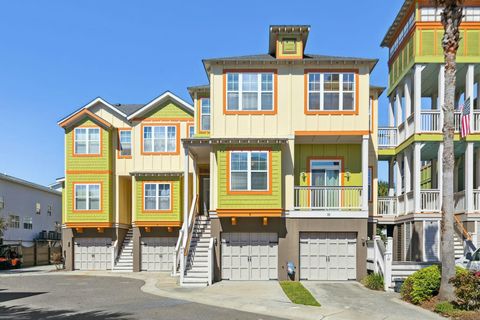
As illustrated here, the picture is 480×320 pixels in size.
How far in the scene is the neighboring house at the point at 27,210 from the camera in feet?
131

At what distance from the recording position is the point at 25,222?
4303cm

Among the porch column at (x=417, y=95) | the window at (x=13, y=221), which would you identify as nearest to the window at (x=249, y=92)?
the porch column at (x=417, y=95)

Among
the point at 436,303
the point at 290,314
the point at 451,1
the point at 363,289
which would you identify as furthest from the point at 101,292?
the point at 451,1

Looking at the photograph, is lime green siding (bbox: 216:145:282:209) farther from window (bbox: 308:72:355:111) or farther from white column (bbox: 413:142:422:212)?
white column (bbox: 413:142:422:212)

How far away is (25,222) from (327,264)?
30.8 m

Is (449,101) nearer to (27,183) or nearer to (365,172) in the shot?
(365,172)

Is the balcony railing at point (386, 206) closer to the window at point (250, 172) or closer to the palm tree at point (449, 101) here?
the window at point (250, 172)

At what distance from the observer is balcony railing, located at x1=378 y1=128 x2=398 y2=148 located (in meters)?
27.3

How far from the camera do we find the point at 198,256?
2264cm

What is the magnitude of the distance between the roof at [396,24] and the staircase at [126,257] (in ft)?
67.1

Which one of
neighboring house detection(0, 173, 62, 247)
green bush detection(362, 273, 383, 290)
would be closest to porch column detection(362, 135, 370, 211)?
green bush detection(362, 273, 383, 290)

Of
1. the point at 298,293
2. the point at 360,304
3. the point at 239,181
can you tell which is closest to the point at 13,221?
the point at 239,181

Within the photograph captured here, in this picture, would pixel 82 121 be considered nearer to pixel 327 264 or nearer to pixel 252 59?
pixel 252 59

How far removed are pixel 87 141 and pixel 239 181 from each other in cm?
1323
